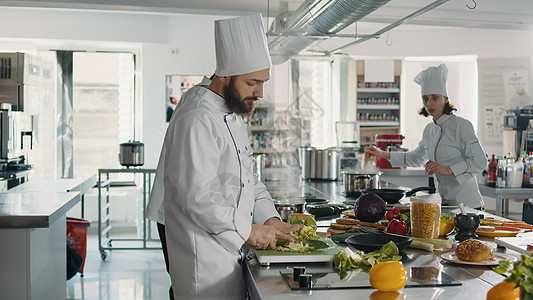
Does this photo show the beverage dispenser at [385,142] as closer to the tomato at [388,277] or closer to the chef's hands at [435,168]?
the chef's hands at [435,168]

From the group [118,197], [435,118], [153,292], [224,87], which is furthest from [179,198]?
[118,197]

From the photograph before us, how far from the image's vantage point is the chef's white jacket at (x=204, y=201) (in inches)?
73.1

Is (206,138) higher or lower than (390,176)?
higher

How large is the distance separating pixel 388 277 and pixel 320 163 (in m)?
3.72

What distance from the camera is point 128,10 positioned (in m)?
5.40

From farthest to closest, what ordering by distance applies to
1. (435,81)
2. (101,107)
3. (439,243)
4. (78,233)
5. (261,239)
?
(101,107)
(78,233)
(435,81)
(439,243)
(261,239)

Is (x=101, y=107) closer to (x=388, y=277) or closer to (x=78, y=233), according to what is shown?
(x=78, y=233)

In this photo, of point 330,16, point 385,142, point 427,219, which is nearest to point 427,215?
point 427,219

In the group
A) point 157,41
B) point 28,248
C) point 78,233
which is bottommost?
point 78,233

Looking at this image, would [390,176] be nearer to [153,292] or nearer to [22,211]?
[153,292]

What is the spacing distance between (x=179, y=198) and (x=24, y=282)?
1.49 metres

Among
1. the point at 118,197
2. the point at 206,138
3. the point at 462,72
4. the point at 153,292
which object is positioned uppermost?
the point at 462,72

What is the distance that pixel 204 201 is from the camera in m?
1.84

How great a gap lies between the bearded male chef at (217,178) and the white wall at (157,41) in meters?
4.95
